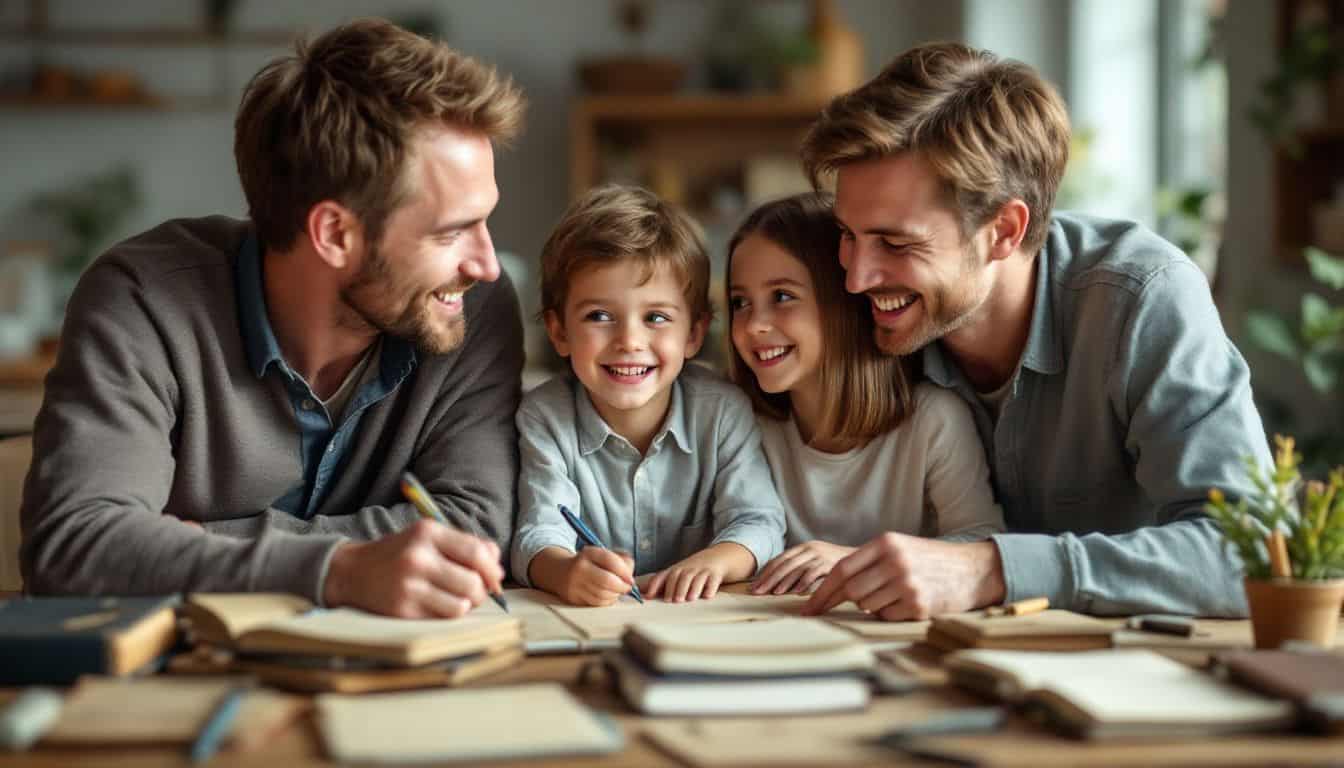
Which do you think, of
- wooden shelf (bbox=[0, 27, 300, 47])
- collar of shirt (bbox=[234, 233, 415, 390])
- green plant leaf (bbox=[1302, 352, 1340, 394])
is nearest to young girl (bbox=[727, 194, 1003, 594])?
collar of shirt (bbox=[234, 233, 415, 390])

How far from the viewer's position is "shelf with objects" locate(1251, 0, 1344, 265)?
310 centimetres

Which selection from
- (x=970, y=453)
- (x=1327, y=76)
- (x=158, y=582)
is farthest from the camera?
(x=1327, y=76)

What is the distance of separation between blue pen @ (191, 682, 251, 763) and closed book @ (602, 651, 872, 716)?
0.32m

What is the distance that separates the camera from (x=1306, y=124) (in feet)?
10.8

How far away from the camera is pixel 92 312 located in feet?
A: 5.55

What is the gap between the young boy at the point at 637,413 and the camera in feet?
6.31

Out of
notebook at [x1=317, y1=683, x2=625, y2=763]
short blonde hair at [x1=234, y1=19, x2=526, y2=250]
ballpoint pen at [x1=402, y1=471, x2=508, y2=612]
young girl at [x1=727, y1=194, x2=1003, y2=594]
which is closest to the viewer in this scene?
notebook at [x1=317, y1=683, x2=625, y2=763]

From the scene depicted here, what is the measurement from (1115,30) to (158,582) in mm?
4447

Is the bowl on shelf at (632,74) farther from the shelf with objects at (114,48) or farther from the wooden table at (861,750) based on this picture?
the wooden table at (861,750)

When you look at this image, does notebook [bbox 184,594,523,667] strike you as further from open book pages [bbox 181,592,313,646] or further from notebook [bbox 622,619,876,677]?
notebook [bbox 622,619,876,677]

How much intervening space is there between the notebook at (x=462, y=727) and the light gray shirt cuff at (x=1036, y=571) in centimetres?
59

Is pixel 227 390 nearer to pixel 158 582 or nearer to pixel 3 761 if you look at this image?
pixel 158 582

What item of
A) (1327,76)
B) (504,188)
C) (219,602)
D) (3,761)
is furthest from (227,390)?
(504,188)

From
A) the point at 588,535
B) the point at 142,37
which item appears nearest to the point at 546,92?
the point at 142,37
